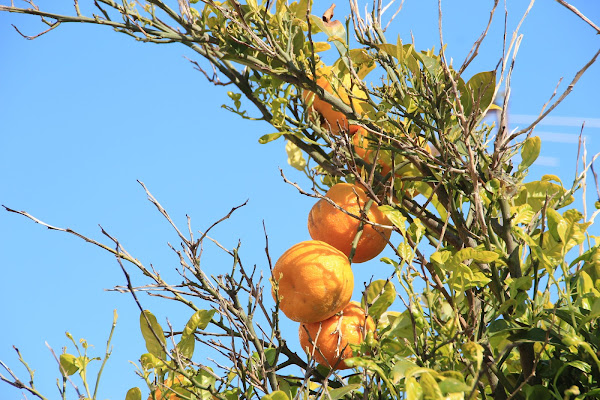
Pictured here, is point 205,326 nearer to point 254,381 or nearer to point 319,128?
point 254,381

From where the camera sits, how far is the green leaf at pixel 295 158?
4.37 feet

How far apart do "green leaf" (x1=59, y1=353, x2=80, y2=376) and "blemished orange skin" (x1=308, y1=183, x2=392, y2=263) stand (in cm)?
49

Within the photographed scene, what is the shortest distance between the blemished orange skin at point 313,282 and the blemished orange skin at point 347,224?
67 millimetres

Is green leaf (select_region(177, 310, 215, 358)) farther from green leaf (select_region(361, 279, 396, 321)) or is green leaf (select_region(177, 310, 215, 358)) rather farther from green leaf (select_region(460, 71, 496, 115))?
green leaf (select_region(460, 71, 496, 115))

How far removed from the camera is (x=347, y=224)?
3.59 ft

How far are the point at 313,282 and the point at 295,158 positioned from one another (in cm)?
43

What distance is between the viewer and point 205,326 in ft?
3.15

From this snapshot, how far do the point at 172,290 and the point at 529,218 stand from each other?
0.56 meters

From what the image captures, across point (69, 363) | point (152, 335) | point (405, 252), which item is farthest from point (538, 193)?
point (69, 363)

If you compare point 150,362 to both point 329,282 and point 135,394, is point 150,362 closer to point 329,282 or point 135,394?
point 135,394

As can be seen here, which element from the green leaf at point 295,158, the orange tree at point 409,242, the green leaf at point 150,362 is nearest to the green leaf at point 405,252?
the orange tree at point 409,242

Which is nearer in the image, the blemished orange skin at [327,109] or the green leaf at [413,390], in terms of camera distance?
the green leaf at [413,390]

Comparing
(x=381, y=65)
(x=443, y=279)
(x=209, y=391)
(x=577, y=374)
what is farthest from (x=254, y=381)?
(x=381, y=65)

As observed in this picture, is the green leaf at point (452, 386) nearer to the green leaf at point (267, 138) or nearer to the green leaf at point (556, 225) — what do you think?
the green leaf at point (556, 225)
